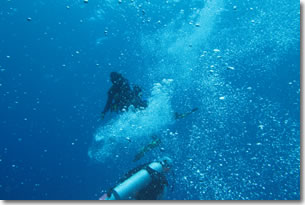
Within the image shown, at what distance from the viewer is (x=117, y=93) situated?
18.3 feet

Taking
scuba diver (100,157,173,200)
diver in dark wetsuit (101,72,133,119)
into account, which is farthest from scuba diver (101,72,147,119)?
scuba diver (100,157,173,200)

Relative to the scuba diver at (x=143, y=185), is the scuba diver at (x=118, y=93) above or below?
above

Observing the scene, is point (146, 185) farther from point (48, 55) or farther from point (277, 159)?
point (48, 55)

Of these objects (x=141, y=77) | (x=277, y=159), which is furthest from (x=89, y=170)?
(x=277, y=159)

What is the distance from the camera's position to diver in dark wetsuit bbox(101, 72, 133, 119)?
A: 5496 millimetres

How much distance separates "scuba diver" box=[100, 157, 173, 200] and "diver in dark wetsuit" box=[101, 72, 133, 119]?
2169 millimetres

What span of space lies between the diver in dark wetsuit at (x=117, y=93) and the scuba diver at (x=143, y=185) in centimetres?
217

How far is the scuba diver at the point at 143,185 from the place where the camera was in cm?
327

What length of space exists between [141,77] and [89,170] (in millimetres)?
5802

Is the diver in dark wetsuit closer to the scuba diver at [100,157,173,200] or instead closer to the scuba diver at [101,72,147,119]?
the scuba diver at [101,72,147,119]

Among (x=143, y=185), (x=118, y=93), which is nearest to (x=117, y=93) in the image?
(x=118, y=93)

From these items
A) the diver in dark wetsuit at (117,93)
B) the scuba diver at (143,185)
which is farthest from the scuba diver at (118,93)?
the scuba diver at (143,185)

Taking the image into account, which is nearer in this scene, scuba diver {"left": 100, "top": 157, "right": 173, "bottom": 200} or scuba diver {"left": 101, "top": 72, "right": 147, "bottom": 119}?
scuba diver {"left": 100, "top": 157, "right": 173, "bottom": 200}

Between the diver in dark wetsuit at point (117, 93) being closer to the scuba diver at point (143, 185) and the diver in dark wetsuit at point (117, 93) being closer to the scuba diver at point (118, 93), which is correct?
the scuba diver at point (118, 93)
